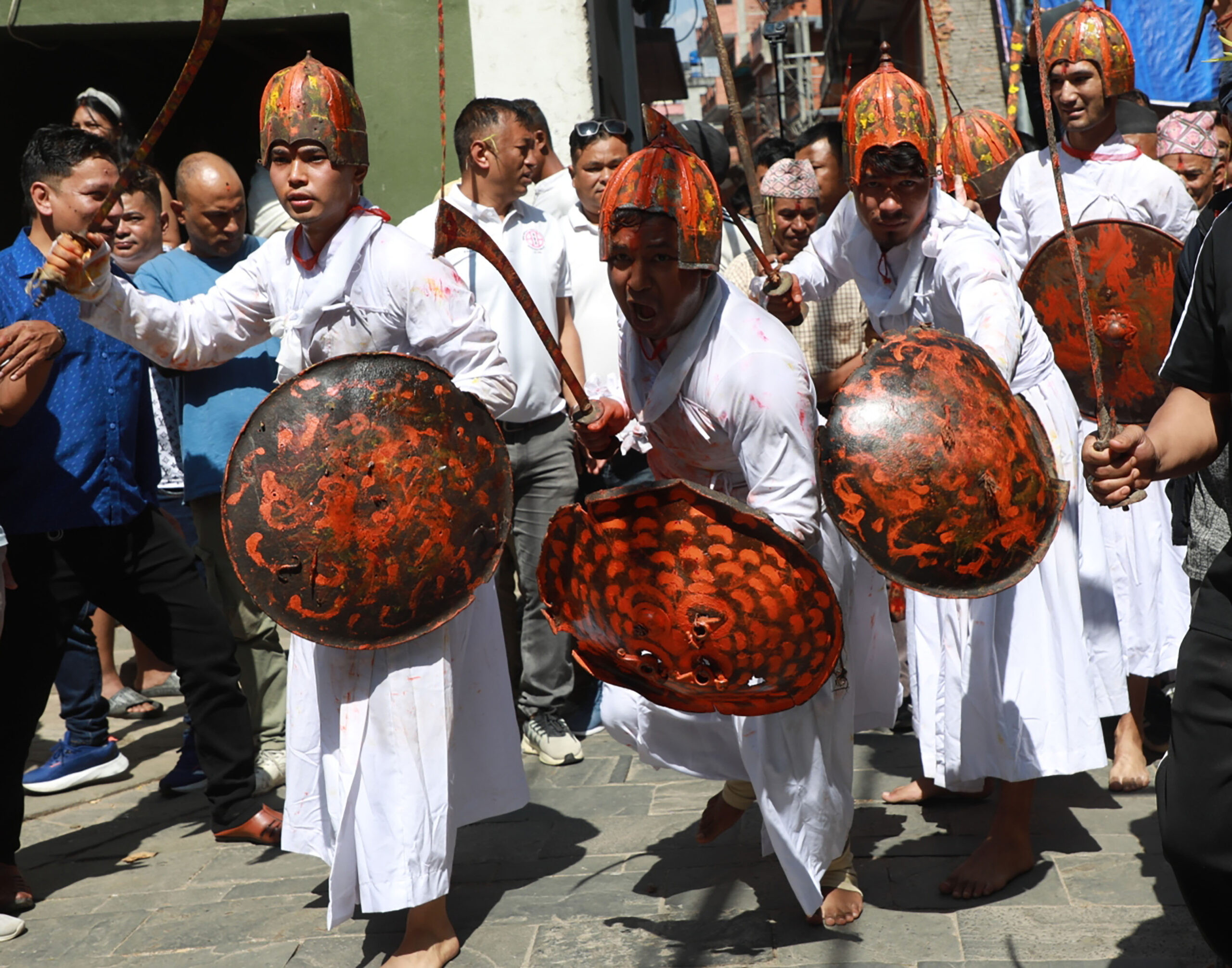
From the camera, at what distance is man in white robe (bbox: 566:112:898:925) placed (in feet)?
9.78

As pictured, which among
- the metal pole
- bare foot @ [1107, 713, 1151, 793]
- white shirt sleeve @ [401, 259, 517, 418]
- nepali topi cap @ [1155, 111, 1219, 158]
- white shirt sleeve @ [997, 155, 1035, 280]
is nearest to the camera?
the metal pole

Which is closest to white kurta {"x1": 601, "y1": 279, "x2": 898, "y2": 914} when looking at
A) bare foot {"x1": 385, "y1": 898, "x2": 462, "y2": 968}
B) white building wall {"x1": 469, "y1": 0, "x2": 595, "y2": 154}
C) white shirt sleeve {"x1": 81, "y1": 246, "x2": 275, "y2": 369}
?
bare foot {"x1": 385, "y1": 898, "x2": 462, "y2": 968}

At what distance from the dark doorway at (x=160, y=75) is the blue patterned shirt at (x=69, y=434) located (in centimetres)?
347

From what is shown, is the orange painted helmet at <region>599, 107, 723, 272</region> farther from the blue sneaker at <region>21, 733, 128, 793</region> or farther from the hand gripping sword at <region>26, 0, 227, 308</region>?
the blue sneaker at <region>21, 733, 128, 793</region>

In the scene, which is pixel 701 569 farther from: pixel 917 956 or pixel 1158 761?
pixel 1158 761

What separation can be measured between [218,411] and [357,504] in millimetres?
1947

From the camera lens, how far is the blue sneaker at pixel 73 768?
5031 millimetres

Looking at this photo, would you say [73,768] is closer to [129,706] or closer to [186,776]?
[186,776]

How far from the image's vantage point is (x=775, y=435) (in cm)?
296

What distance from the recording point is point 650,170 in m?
3.01

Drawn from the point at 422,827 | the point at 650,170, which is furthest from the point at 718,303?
the point at 422,827

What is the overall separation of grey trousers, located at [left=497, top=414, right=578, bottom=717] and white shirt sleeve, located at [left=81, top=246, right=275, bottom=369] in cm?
147

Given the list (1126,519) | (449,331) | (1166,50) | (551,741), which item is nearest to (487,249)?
(449,331)

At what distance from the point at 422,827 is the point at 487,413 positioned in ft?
3.46
